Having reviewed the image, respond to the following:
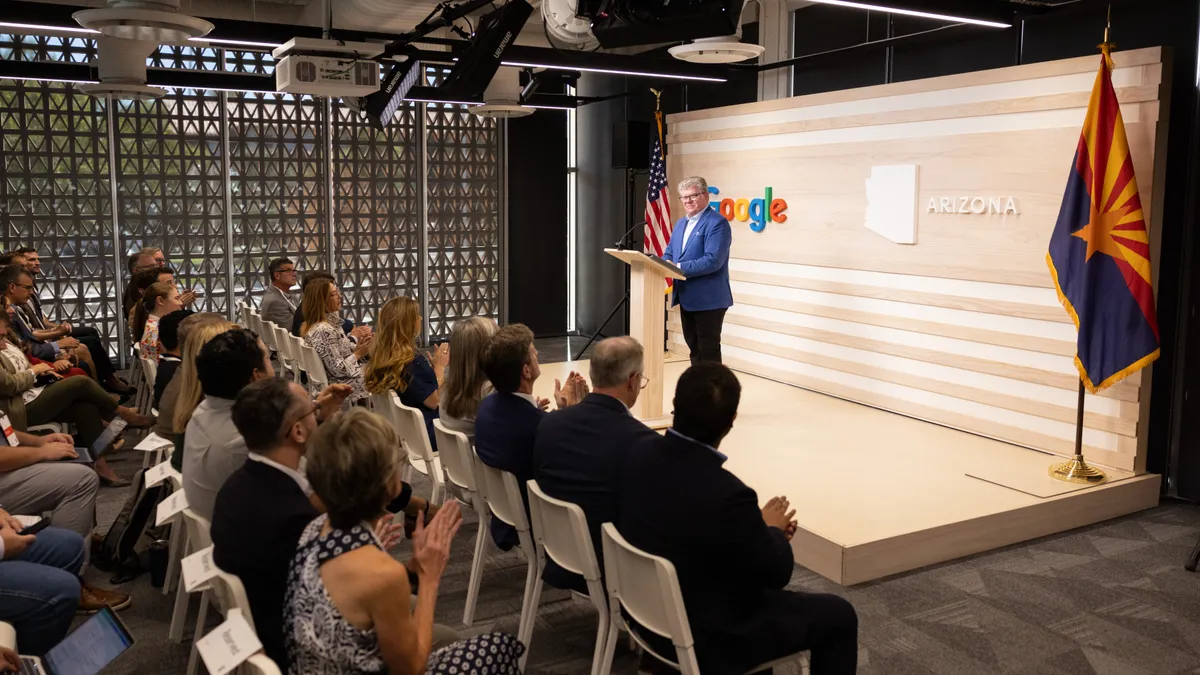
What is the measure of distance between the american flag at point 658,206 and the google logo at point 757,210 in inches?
31.1

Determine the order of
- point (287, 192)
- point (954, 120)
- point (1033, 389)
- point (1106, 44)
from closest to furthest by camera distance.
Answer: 1. point (1106, 44)
2. point (1033, 389)
3. point (954, 120)
4. point (287, 192)

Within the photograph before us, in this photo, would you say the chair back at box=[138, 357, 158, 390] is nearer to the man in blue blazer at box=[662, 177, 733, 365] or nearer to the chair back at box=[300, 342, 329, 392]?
the chair back at box=[300, 342, 329, 392]

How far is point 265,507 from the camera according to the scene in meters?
2.61

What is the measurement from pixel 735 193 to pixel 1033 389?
3.66 metres

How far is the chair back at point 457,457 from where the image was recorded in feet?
13.1

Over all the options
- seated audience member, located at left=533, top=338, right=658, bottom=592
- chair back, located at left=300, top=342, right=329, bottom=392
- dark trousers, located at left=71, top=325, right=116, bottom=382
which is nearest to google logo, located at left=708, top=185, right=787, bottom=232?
chair back, located at left=300, top=342, right=329, bottom=392

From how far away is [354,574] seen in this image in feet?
7.17

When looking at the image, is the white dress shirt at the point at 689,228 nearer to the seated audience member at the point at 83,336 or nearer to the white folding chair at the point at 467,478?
the white folding chair at the point at 467,478

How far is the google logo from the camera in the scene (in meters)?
8.52

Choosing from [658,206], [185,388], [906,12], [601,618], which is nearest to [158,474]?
[185,388]

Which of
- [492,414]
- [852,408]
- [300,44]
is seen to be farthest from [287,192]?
[492,414]

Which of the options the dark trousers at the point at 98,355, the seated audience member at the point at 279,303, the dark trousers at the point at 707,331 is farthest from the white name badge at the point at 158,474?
the dark trousers at the point at 98,355

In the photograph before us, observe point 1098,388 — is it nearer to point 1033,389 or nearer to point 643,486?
point 1033,389

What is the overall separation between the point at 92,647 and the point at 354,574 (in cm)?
109
